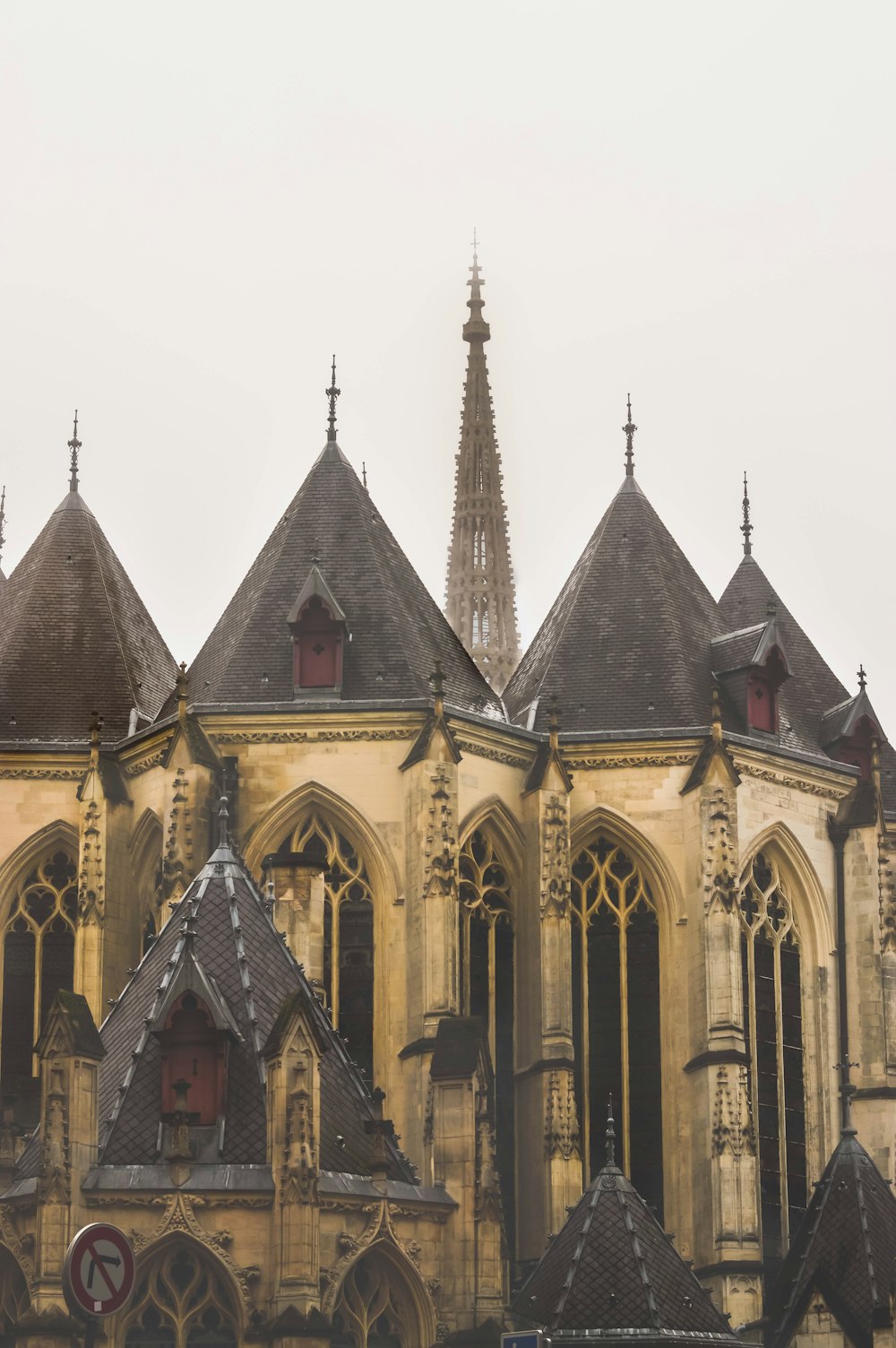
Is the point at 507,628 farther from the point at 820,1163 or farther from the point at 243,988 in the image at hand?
the point at 243,988

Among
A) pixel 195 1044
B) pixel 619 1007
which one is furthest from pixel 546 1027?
pixel 195 1044

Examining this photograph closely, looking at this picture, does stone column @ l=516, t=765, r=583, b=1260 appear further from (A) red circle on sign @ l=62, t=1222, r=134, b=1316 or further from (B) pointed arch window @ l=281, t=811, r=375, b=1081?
(A) red circle on sign @ l=62, t=1222, r=134, b=1316

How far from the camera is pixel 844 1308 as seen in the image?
45500mm

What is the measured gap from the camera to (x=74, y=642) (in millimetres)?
57875

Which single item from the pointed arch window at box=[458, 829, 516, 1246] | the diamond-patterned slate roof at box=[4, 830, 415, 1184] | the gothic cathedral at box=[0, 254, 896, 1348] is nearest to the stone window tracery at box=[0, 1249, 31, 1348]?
the diamond-patterned slate roof at box=[4, 830, 415, 1184]

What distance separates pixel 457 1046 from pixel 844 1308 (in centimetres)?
900

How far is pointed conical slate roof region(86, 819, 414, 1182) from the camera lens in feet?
121

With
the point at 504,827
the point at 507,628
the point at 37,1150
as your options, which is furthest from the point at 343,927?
the point at 507,628

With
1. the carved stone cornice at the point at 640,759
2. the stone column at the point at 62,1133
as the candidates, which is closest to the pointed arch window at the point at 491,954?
the carved stone cornice at the point at 640,759

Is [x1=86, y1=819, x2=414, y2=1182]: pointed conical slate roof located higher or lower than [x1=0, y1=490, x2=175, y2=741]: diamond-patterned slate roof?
lower

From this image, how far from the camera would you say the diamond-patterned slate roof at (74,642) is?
56375mm

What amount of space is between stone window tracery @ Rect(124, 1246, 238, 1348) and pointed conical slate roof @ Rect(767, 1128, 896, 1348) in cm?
1259

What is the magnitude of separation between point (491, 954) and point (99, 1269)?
20.4 metres

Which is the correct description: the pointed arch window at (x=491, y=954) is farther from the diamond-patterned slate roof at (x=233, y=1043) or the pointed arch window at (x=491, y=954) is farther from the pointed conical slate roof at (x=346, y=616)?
the diamond-patterned slate roof at (x=233, y=1043)
